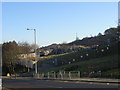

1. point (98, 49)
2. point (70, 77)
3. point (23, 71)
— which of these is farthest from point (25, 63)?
point (70, 77)

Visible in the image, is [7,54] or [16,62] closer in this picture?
[7,54]

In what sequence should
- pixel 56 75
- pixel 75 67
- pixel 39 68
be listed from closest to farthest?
1. pixel 56 75
2. pixel 75 67
3. pixel 39 68

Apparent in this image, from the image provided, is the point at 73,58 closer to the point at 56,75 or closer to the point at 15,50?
the point at 15,50

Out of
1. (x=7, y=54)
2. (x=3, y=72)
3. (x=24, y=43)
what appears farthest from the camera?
(x=24, y=43)

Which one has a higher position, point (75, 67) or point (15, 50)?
point (15, 50)

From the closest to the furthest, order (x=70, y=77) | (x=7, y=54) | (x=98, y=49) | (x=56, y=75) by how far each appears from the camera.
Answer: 1. (x=70, y=77)
2. (x=56, y=75)
3. (x=98, y=49)
4. (x=7, y=54)

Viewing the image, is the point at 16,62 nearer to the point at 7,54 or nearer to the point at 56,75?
the point at 7,54

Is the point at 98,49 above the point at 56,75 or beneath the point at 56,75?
above

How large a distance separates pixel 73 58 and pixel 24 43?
119ft

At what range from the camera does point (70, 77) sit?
1560 inches

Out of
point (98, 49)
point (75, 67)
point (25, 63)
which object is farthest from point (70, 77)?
point (25, 63)

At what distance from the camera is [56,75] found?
4359 centimetres

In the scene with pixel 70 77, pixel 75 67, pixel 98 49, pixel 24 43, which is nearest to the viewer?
pixel 70 77

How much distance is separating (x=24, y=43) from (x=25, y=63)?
27545 mm
